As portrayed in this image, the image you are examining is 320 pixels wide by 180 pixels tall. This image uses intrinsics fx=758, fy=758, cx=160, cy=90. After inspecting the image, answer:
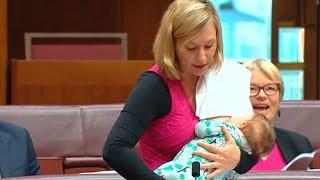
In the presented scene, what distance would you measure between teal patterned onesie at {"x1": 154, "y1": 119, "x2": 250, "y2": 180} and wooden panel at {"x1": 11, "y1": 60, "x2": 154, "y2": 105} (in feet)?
8.88

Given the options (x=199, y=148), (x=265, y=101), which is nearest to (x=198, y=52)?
(x=199, y=148)

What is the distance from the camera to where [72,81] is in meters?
4.60

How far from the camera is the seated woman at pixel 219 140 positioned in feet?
6.03

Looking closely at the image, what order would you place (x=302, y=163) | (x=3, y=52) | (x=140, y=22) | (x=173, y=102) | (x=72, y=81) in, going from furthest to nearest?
(x=140, y=22), (x=3, y=52), (x=72, y=81), (x=302, y=163), (x=173, y=102)

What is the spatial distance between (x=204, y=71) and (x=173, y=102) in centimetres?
12

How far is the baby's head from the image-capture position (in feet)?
6.21

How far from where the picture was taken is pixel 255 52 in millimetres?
6195

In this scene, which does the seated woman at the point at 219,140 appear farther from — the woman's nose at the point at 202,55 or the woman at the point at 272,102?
the woman at the point at 272,102

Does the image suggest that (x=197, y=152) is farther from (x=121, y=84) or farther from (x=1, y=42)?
(x=1, y=42)

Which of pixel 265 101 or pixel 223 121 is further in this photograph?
pixel 265 101

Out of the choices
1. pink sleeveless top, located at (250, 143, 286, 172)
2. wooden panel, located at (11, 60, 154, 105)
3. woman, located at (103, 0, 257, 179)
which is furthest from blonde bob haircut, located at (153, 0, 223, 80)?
wooden panel, located at (11, 60, 154, 105)

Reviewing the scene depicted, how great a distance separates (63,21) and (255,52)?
1.59 metres

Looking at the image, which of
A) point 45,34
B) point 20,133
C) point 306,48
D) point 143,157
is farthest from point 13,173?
point 306,48

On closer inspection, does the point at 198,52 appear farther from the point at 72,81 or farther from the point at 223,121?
the point at 72,81
